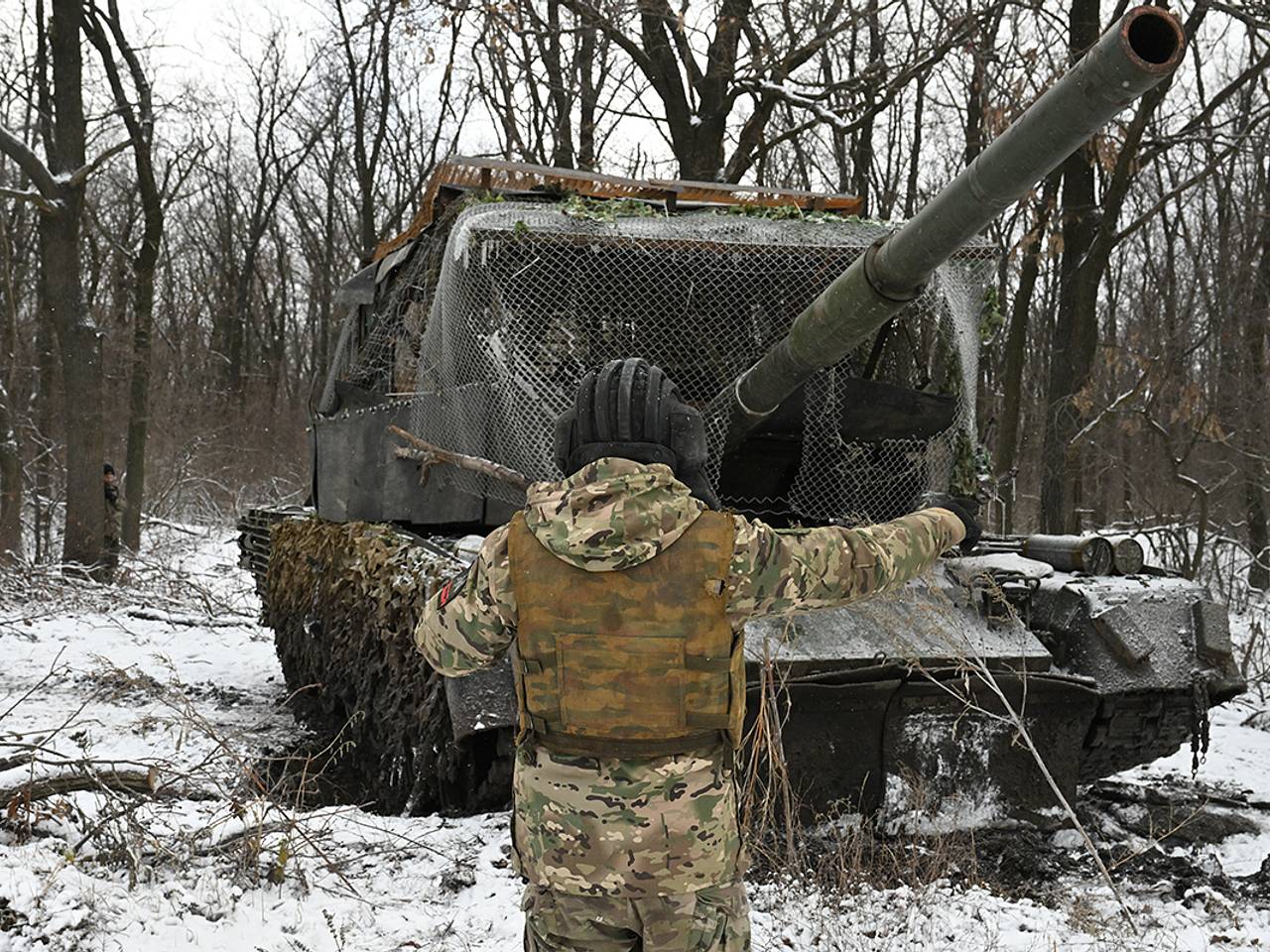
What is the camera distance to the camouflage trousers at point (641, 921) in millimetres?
2332

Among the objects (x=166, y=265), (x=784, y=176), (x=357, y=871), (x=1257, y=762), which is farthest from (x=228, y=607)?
(x=166, y=265)

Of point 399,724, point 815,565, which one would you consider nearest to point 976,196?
point 815,565

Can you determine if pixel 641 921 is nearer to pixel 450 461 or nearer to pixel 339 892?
pixel 339 892

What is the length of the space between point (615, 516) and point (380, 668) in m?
3.41

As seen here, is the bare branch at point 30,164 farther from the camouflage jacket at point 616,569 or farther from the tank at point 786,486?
the camouflage jacket at point 616,569

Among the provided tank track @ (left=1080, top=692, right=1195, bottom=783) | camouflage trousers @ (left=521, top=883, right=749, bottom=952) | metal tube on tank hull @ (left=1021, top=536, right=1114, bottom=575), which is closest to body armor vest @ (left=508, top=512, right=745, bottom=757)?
camouflage trousers @ (left=521, top=883, right=749, bottom=952)

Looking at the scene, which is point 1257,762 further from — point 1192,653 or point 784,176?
point 784,176

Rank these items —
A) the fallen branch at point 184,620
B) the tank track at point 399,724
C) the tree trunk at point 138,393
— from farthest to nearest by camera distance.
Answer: the tree trunk at point 138,393 → the fallen branch at point 184,620 → the tank track at point 399,724

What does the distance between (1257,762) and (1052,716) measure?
268 centimetres

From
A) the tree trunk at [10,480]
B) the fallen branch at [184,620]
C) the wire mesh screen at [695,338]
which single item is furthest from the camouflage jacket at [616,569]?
the tree trunk at [10,480]

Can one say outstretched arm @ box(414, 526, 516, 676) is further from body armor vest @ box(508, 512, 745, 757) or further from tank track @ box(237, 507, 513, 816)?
tank track @ box(237, 507, 513, 816)

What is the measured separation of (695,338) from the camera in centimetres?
532

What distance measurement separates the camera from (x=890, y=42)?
14344 mm

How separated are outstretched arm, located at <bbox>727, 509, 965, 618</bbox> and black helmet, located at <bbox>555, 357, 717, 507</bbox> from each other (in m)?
0.18
